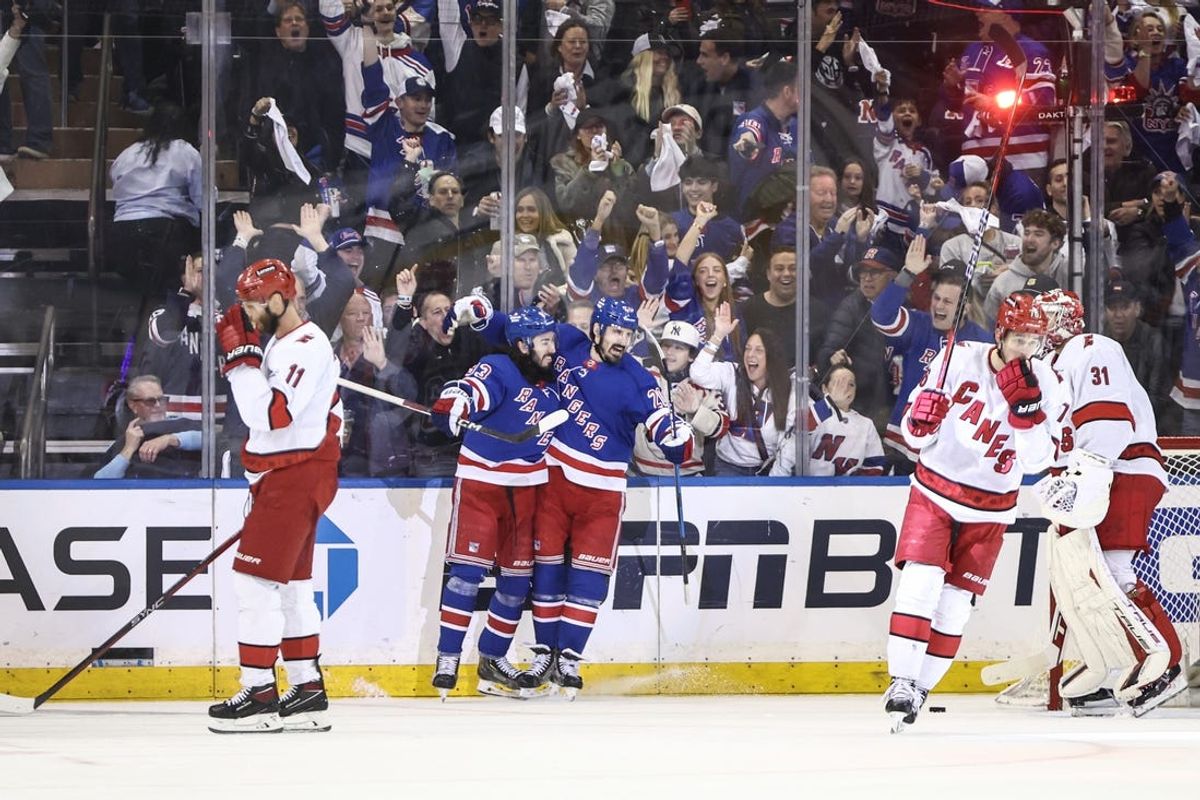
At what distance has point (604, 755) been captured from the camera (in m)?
4.20

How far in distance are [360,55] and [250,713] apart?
2694 millimetres

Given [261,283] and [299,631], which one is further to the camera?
[299,631]

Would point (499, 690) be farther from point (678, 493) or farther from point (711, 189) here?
point (711, 189)

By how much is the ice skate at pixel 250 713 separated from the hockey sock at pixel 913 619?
65.7 inches

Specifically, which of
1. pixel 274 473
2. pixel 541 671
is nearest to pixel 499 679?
pixel 541 671

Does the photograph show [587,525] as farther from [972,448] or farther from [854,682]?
[972,448]

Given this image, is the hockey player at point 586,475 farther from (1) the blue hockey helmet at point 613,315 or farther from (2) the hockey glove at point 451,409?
(2) the hockey glove at point 451,409

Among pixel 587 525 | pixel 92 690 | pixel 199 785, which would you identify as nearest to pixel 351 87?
pixel 587 525

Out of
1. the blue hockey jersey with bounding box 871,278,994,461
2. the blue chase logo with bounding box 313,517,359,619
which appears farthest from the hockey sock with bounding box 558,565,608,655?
the blue hockey jersey with bounding box 871,278,994,461

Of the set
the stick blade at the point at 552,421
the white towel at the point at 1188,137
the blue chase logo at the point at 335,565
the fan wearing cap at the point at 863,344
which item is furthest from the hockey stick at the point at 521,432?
the white towel at the point at 1188,137

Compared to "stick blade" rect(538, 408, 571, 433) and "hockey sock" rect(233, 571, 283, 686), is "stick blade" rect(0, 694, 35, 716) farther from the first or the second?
"stick blade" rect(538, 408, 571, 433)

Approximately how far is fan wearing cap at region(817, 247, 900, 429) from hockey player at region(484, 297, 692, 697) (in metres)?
0.73

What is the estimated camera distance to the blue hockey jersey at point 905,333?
6805 millimetres

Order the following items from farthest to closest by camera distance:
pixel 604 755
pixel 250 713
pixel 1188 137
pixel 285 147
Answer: pixel 1188 137 → pixel 285 147 → pixel 250 713 → pixel 604 755
